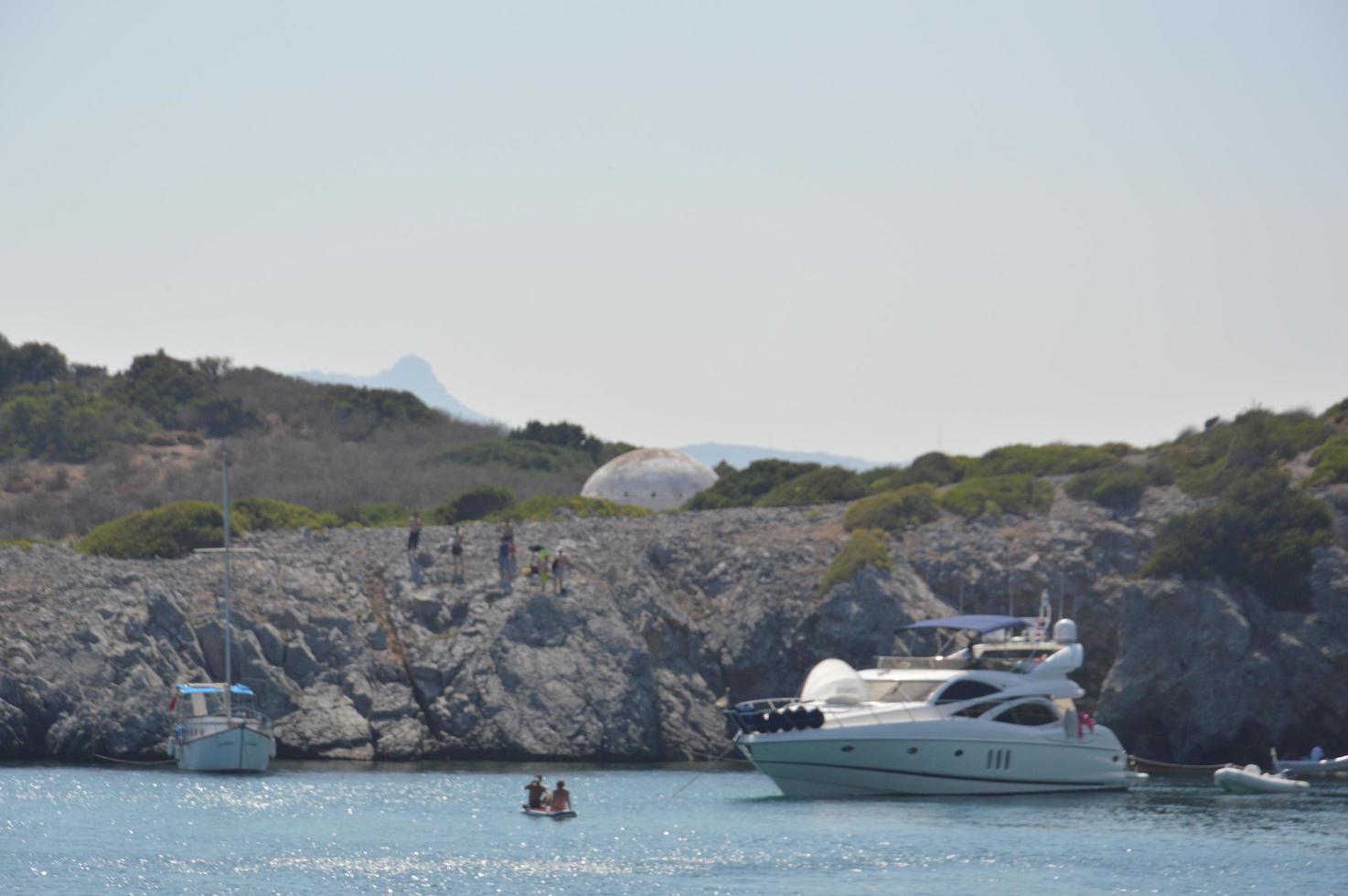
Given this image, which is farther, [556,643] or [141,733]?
[556,643]

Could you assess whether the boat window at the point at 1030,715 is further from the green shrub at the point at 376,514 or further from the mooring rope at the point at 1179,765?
the green shrub at the point at 376,514

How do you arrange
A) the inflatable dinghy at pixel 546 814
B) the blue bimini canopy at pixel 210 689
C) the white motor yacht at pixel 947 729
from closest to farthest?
the inflatable dinghy at pixel 546 814
the white motor yacht at pixel 947 729
the blue bimini canopy at pixel 210 689

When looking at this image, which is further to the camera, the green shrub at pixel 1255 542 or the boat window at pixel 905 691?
the green shrub at pixel 1255 542

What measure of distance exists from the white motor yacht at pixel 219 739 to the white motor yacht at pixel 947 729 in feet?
45.0

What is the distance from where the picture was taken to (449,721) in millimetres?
58781

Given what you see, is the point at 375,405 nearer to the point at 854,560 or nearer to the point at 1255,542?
the point at 854,560

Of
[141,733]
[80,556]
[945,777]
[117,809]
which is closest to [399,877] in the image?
[117,809]

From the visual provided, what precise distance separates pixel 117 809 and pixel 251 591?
17969 mm

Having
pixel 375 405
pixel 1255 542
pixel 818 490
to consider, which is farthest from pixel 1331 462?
pixel 375 405

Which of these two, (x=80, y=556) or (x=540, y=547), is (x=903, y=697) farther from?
(x=80, y=556)

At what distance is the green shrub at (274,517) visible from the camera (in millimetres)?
74562

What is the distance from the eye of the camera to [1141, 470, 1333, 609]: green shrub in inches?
2454

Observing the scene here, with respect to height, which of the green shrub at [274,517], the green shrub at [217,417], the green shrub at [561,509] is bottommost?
the green shrub at [274,517]

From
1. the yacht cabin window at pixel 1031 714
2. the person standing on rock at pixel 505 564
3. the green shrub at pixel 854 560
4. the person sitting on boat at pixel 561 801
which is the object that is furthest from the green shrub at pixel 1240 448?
the person sitting on boat at pixel 561 801
